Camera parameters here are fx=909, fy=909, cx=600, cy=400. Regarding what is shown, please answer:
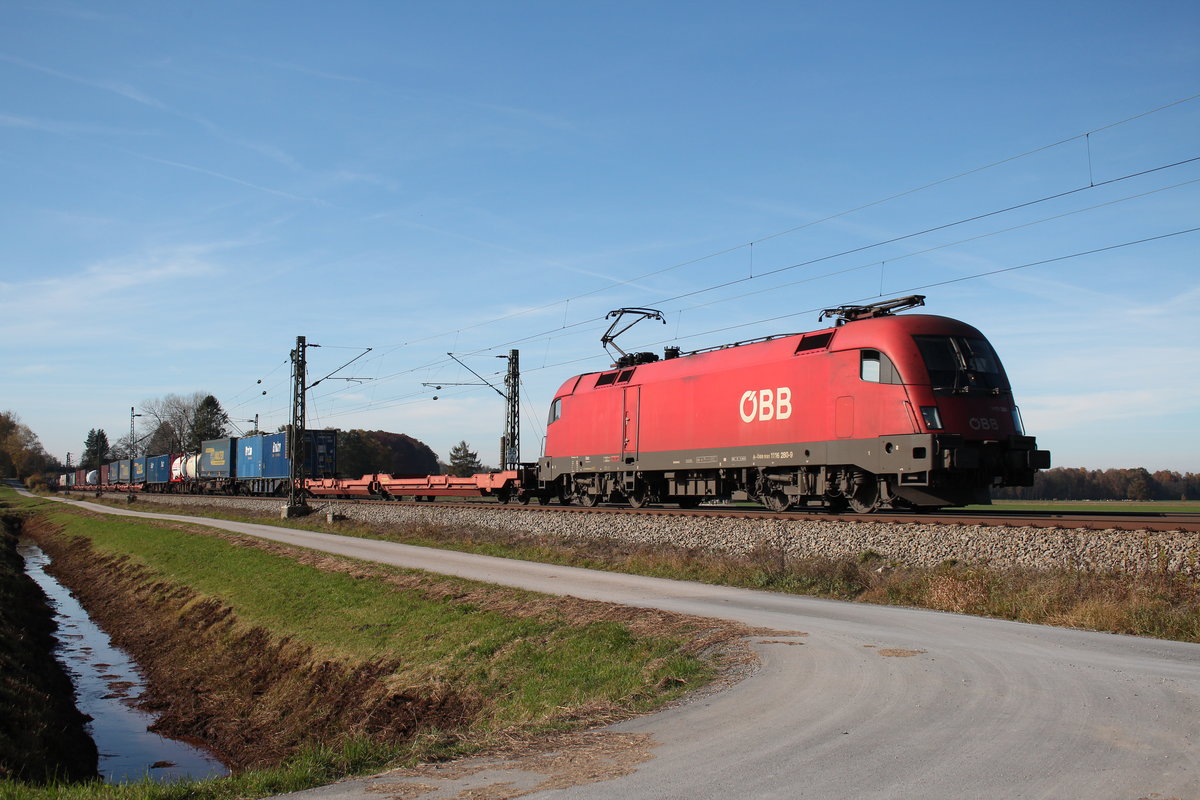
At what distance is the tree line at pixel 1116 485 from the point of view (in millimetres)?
61750

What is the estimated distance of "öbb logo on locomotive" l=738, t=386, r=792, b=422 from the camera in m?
21.1

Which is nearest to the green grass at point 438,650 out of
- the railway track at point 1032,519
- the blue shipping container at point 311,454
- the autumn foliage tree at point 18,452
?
the railway track at point 1032,519

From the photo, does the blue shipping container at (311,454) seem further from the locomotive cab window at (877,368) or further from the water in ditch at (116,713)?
the locomotive cab window at (877,368)

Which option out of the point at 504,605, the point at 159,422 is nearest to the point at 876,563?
the point at 504,605

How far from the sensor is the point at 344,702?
46.6 ft

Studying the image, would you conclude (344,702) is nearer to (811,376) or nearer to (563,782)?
(563,782)

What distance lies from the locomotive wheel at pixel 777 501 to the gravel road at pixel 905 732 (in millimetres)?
11071

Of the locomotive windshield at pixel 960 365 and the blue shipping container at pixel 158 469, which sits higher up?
the locomotive windshield at pixel 960 365

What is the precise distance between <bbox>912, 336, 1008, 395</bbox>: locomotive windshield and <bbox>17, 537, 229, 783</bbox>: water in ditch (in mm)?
14478

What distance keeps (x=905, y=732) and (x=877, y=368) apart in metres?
12.9

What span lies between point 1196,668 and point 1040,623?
117 inches

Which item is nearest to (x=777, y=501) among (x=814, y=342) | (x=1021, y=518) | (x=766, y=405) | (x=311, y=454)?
(x=766, y=405)

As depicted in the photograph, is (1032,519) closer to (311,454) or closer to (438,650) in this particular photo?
(438,650)

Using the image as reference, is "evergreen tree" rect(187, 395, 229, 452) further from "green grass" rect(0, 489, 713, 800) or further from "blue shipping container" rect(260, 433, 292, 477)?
"green grass" rect(0, 489, 713, 800)
